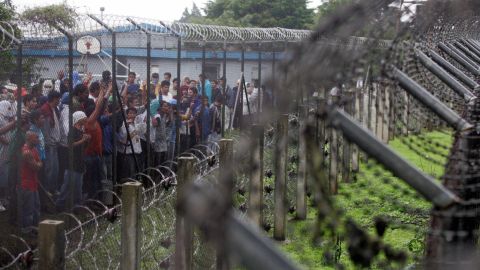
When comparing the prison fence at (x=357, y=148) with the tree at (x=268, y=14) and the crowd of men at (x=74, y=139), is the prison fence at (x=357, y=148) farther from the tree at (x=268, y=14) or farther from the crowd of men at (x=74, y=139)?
the tree at (x=268, y=14)

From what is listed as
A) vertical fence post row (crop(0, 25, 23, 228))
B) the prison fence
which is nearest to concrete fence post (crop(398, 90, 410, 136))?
the prison fence

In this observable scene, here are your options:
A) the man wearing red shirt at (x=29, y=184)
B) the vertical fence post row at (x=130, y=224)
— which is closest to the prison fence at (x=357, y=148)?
the vertical fence post row at (x=130, y=224)

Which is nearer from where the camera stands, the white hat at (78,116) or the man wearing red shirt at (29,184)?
the man wearing red shirt at (29,184)

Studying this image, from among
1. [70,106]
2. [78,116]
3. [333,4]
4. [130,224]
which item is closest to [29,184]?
[70,106]

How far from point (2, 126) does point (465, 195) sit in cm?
549

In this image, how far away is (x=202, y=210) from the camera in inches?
51.1

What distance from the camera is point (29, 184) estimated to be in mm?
6836

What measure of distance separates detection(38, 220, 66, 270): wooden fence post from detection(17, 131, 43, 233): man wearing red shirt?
10.7ft

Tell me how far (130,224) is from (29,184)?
2.65 metres

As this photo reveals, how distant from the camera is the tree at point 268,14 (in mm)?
38781

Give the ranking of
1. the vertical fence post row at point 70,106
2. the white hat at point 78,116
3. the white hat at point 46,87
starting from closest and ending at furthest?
the vertical fence post row at point 70,106 < the white hat at point 78,116 < the white hat at point 46,87

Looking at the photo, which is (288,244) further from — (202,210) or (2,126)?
(202,210)

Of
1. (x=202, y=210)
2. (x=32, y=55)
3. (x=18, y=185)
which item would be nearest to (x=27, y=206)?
(x=18, y=185)

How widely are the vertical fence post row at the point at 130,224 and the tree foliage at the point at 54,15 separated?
3.20 meters
